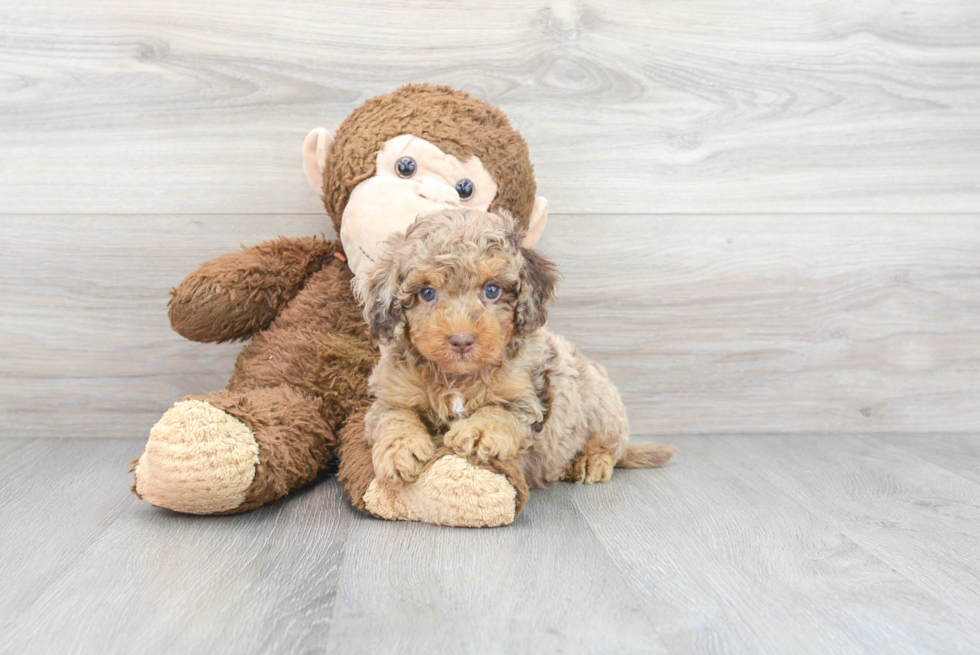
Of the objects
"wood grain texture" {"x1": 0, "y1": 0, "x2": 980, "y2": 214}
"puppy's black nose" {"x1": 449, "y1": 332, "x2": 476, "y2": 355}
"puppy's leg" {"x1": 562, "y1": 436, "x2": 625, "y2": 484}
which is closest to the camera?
"puppy's black nose" {"x1": 449, "y1": 332, "x2": 476, "y2": 355}

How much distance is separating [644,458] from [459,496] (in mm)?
631

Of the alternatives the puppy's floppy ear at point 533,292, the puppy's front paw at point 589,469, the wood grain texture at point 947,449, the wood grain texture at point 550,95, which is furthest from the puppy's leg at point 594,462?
the wood grain texture at point 947,449

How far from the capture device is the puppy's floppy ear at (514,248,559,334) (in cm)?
137

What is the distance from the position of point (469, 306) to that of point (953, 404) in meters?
1.61

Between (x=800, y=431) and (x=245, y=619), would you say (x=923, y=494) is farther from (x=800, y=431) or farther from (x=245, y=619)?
(x=245, y=619)

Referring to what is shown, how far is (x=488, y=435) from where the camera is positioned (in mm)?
1349

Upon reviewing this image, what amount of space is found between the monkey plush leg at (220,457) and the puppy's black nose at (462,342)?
1.34 ft

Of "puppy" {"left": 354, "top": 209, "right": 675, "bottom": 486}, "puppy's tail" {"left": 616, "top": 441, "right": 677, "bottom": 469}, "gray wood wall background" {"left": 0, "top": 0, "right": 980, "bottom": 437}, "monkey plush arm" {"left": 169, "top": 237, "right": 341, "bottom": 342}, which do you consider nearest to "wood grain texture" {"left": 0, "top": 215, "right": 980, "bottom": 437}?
"gray wood wall background" {"left": 0, "top": 0, "right": 980, "bottom": 437}

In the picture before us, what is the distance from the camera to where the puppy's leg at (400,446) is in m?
1.32

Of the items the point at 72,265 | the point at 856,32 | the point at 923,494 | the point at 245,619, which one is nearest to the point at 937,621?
the point at 923,494

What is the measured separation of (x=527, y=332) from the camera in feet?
4.57

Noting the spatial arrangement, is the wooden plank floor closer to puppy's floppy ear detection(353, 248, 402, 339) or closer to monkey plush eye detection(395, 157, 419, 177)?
puppy's floppy ear detection(353, 248, 402, 339)

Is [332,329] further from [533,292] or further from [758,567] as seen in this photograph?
[758,567]

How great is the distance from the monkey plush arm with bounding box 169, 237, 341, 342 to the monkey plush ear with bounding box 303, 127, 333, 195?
6.2 inches
